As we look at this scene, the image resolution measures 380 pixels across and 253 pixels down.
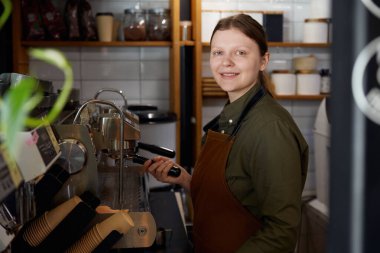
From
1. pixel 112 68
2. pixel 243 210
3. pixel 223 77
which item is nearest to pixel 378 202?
pixel 243 210

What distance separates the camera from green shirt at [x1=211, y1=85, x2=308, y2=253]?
126cm

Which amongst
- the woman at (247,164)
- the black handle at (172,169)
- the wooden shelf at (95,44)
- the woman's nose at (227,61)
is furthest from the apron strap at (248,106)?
the wooden shelf at (95,44)

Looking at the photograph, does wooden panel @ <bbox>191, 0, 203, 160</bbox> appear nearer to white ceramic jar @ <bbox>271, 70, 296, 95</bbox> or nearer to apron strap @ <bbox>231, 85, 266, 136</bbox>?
white ceramic jar @ <bbox>271, 70, 296, 95</bbox>

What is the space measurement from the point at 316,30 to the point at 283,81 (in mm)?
407

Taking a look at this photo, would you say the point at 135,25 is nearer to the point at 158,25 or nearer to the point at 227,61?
the point at 158,25

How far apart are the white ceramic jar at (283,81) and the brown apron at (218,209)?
1.89m

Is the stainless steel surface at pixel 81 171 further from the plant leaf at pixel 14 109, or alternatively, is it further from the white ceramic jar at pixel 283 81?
the white ceramic jar at pixel 283 81

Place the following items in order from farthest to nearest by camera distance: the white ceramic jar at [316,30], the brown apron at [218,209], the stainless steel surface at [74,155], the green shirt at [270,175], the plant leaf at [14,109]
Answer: the white ceramic jar at [316,30] → the brown apron at [218,209] → the green shirt at [270,175] → the stainless steel surface at [74,155] → the plant leaf at [14,109]

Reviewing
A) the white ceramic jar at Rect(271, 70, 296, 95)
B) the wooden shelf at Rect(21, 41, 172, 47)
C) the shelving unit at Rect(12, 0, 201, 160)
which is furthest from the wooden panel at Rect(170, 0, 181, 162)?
the white ceramic jar at Rect(271, 70, 296, 95)

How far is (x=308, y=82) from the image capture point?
3357 mm

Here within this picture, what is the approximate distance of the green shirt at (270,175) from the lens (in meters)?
1.26

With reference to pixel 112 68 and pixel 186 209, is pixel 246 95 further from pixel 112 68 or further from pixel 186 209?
pixel 112 68

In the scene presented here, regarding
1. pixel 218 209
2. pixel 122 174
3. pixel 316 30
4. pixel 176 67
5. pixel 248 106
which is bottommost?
pixel 218 209

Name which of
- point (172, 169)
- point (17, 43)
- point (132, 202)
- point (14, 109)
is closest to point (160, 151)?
point (172, 169)
